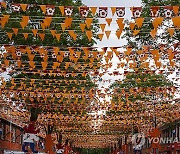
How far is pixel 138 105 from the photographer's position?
38.8 meters

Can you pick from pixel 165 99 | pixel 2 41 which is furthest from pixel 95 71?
pixel 165 99

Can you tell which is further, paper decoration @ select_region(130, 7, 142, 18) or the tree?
the tree

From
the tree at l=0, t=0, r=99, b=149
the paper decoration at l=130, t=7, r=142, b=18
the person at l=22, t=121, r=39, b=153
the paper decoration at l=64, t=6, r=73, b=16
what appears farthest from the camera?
the person at l=22, t=121, r=39, b=153

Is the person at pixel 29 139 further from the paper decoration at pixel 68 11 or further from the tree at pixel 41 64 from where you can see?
the paper decoration at pixel 68 11

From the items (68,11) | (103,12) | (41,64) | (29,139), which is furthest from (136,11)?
(29,139)

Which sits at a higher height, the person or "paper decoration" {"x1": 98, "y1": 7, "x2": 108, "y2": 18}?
"paper decoration" {"x1": 98, "y1": 7, "x2": 108, "y2": 18}

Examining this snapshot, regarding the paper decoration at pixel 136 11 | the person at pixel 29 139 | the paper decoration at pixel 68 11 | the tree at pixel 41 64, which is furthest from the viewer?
the person at pixel 29 139

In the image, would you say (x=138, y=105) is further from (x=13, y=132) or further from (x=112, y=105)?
(x=13, y=132)

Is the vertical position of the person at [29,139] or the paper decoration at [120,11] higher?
the paper decoration at [120,11]

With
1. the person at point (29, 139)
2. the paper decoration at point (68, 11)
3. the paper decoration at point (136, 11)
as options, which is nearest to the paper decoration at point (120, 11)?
the paper decoration at point (136, 11)

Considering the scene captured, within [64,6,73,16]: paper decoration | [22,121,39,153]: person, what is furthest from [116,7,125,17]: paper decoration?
[22,121,39,153]: person

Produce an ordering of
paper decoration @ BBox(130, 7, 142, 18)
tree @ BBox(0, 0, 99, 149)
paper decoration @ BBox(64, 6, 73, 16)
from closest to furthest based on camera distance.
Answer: paper decoration @ BBox(130, 7, 142, 18) < paper decoration @ BBox(64, 6, 73, 16) < tree @ BBox(0, 0, 99, 149)

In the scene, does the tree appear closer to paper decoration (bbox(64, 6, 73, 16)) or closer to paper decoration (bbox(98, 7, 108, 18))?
paper decoration (bbox(64, 6, 73, 16))

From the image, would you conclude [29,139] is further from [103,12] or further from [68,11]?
[103,12]
